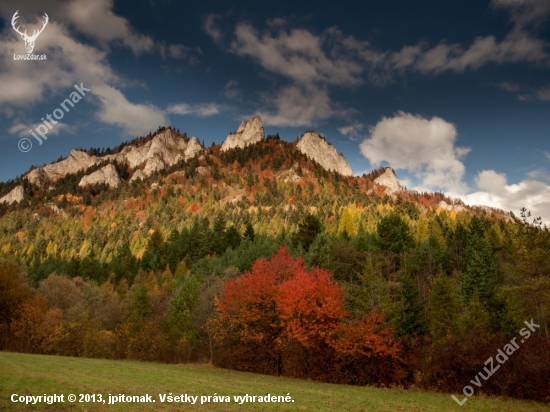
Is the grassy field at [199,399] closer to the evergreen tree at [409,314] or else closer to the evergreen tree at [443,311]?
the evergreen tree at [409,314]

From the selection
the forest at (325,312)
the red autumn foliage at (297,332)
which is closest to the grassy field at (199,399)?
the forest at (325,312)

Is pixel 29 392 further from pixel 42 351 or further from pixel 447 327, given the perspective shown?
pixel 447 327

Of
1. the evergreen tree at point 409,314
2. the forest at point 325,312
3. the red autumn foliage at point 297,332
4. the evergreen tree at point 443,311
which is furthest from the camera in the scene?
the evergreen tree at point 443,311

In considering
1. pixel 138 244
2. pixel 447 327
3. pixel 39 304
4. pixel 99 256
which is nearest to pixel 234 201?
pixel 138 244

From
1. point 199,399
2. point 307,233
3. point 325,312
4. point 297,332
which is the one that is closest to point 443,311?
point 325,312

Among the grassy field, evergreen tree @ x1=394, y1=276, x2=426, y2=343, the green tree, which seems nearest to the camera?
the grassy field

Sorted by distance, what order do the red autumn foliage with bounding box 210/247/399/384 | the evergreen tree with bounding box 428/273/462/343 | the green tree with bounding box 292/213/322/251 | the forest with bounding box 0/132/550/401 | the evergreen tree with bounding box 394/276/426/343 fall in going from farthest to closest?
the green tree with bounding box 292/213/322/251 → the evergreen tree with bounding box 428/273/462/343 → the evergreen tree with bounding box 394/276/426/343 → the red autumn foliage with bounding box 210/247/399/384 → the forest with bounding box 0/132/550/401

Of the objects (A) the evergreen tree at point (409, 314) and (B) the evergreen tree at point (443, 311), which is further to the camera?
(B) the evergreen tree at point (443, 311)

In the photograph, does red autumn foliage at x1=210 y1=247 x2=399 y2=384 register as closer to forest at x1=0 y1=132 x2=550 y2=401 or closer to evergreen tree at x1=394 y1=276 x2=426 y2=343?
forest at x1=0 y1=132 x2=550 y2=401

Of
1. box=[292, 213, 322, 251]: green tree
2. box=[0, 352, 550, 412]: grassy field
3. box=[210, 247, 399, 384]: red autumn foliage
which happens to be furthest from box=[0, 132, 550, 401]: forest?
box=[0, 352, 550, 412]: grassy field

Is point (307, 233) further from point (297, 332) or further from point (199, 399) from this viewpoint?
point (199, 399)

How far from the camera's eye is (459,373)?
23.4 m

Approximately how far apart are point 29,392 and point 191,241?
7814 cm

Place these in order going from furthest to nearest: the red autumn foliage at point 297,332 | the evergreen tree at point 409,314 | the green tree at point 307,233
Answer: the green tree at point 307,233, the evergreen tree at point 409,314, the red autumn foliage at point 297,332
